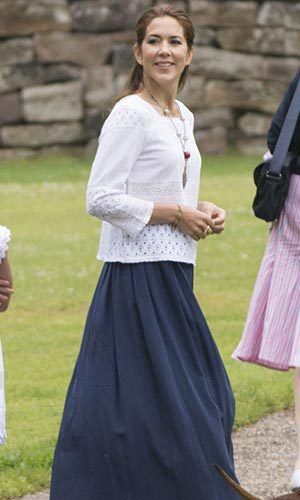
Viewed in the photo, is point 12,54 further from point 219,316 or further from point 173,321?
point 173,321

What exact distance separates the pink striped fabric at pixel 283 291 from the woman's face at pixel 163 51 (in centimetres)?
111

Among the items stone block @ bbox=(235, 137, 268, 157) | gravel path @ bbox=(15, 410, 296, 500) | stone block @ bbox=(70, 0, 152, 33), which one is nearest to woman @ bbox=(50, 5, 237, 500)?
gravel path @ bbox=(15, 410, 296, 500)

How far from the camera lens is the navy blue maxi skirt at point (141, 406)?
4867 millimetres

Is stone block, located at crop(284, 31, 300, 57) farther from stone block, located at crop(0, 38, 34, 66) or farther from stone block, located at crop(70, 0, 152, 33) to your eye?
stone block, located at crop(0, 38, 34, 66)

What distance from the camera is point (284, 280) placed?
6.17m

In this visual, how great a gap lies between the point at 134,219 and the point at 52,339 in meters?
4.68

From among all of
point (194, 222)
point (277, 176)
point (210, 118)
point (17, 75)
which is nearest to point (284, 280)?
point (277, 176)

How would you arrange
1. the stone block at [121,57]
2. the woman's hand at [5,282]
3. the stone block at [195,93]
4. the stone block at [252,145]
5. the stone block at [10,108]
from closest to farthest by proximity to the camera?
the woman's hand at [5,282] < the stone block at [10,108] < the stone block at [121,57] < the stone block at [195,93] < the stone block at [252,145]

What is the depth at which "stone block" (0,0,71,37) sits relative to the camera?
2197cm

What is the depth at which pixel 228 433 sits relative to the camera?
5121 millimetres

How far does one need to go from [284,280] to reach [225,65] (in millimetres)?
16817

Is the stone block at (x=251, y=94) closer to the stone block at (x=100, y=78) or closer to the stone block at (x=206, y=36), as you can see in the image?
Result: the stone block at (x=206, y=36)

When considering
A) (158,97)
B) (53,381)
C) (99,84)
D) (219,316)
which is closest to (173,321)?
(158,97)

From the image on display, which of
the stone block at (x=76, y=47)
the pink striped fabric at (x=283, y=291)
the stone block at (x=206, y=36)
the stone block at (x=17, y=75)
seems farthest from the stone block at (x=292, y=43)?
the pink striped fabric at (x=283, y=291)
